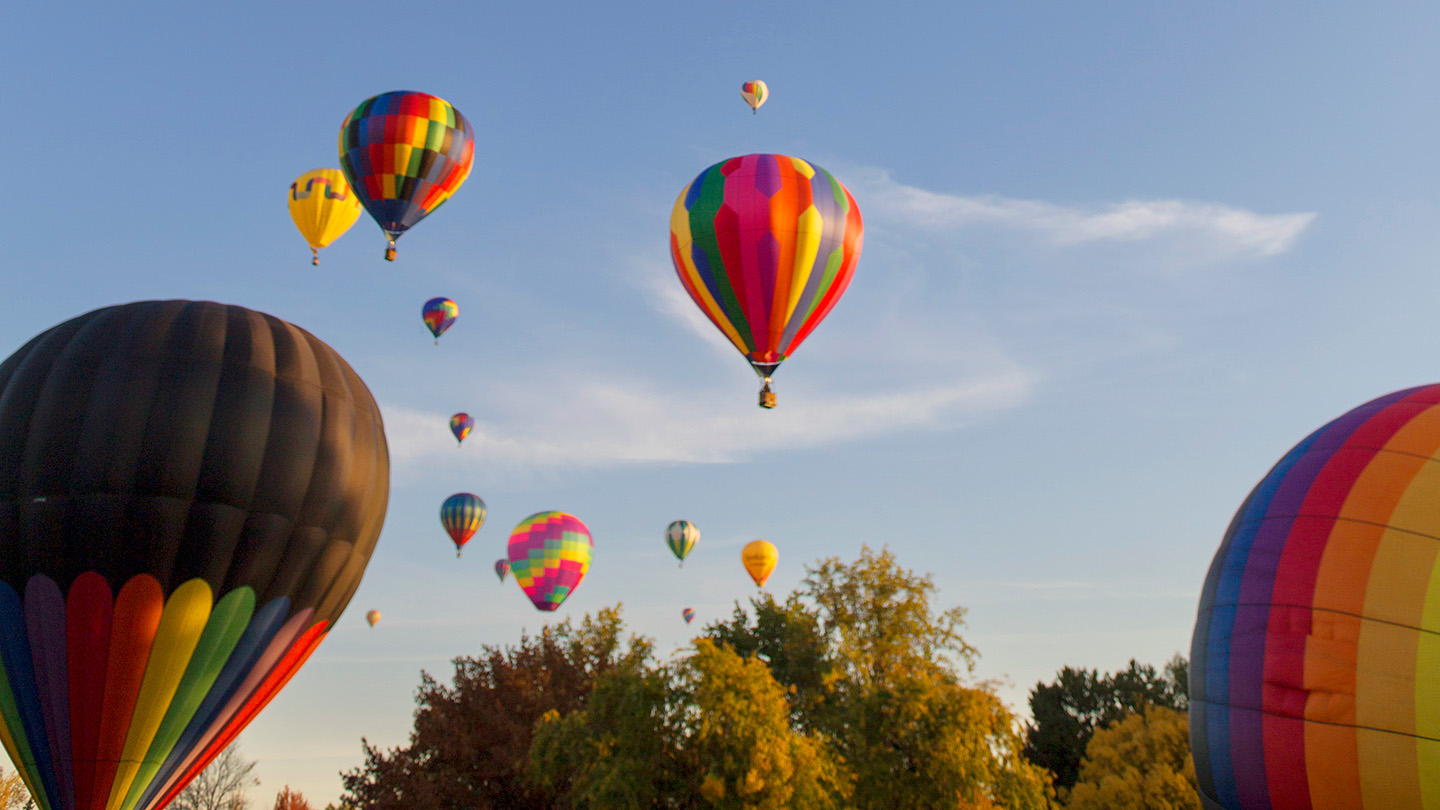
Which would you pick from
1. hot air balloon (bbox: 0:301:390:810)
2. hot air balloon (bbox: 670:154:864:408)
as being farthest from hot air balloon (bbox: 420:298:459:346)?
hot air balloon (bbox: 0:301:390:810)

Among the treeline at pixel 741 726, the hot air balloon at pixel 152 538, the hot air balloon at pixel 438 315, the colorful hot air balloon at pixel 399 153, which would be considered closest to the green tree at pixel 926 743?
the treeline at pixel 741 726

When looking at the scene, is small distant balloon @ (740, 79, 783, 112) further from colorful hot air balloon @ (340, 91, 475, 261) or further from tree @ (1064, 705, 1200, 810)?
tree @ (1064, 705, 1200, 810)

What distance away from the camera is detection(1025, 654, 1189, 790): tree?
4350 centimetres

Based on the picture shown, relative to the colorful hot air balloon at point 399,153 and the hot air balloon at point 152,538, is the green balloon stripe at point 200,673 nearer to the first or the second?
the hot air balloon at point 152,538

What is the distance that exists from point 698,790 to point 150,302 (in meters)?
14.4

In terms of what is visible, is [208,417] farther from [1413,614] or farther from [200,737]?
[1413,614]

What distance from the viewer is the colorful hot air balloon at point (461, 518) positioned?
157 feet

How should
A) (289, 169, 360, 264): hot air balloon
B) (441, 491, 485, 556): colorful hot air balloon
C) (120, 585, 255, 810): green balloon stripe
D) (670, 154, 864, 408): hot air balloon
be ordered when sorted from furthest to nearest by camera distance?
(441, 491, 485, 556): colorful hot air balloon → (289, 169, 360, 264): hot air balloon → (670, 154, 864, 408): hot air balloon → (120, 585, 255, 810): green balloon stripe

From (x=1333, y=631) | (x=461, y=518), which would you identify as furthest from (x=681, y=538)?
(x=1333, y=631)

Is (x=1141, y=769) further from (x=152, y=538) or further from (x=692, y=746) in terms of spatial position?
(x=152, y=538)

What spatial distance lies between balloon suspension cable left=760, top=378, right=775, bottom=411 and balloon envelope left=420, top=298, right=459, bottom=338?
23.6 meters

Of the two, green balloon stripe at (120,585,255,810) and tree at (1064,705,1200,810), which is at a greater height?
green balloon stripe at (120,585,255,810)

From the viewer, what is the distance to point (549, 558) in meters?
43.3

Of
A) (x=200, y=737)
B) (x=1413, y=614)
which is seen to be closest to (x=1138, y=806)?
(x=1413, y=614)
